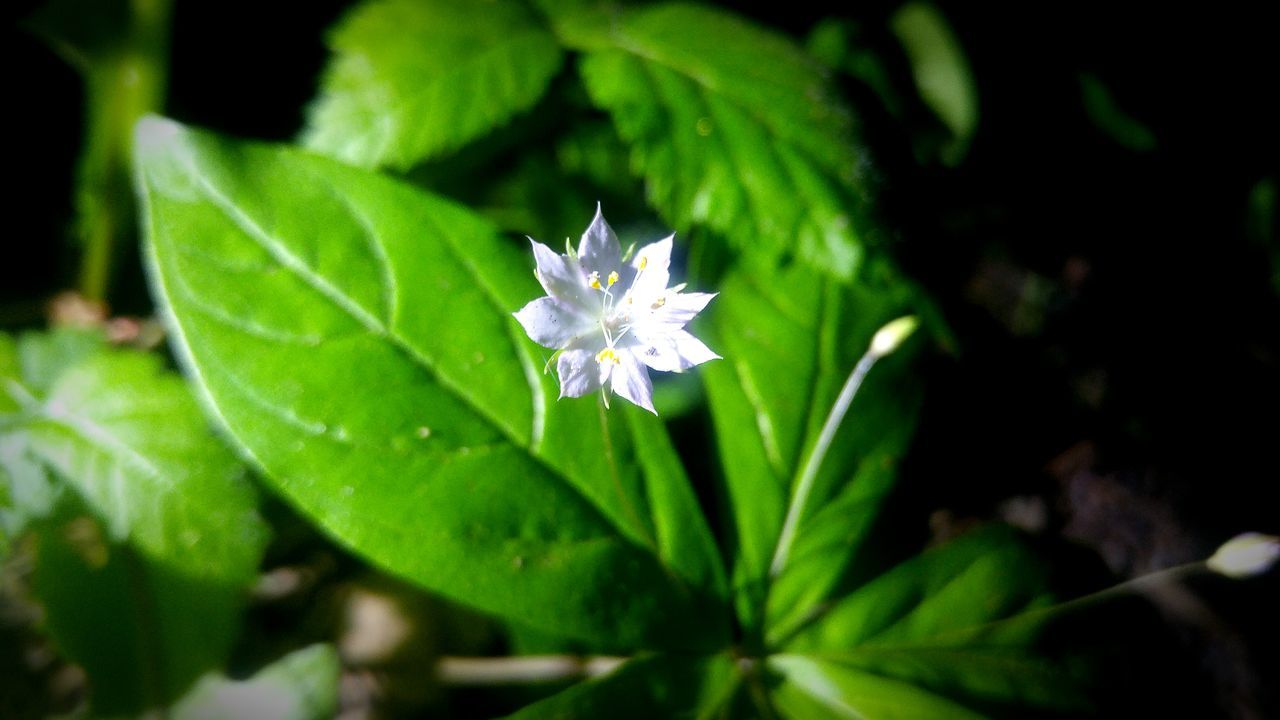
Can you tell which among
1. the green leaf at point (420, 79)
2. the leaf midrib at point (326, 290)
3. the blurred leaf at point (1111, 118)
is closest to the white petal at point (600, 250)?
the leaf midrib at point (326, 290)

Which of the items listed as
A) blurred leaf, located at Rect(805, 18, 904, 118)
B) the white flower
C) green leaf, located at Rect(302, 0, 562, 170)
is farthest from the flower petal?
blurred leaf, located at Rect(805, 18, 904, 118)

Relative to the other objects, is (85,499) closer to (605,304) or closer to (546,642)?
(546,642)

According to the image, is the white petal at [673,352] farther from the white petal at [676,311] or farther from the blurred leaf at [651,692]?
the blurred leaf at [651,692]

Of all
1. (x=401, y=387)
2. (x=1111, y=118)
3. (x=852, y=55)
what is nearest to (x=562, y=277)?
(x=401, y=387)

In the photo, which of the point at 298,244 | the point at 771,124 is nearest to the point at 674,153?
the point at 771,124

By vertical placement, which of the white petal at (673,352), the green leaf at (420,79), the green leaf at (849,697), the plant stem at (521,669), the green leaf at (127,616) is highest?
the green leaf at (420,79)
